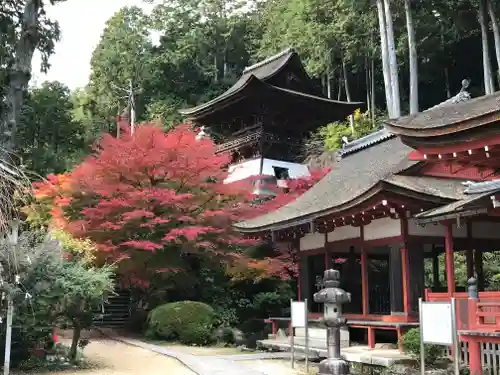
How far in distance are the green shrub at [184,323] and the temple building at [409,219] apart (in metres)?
2.92

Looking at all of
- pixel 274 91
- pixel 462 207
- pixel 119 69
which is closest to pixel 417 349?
pixel 462 207

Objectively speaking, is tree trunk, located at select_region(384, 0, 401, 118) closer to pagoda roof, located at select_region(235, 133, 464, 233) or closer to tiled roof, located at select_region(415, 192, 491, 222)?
pagoda roof, located at select_region(235, 133, 464, 233)

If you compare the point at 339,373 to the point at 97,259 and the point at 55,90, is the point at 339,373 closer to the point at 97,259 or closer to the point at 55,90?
the point at 97,259

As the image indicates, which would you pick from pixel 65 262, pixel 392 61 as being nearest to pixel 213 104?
pixel 392 61

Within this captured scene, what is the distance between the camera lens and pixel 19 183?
6.32 metres

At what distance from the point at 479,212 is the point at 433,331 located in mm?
2489

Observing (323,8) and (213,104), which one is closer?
(213,104)

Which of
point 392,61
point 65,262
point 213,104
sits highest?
point 392,61

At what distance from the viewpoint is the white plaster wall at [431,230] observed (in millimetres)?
12609

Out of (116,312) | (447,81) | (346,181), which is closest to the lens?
(346,181)

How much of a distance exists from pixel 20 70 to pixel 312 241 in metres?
9.13

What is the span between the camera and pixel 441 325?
24.3ft

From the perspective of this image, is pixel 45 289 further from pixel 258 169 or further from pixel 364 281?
→ pixel 258 169

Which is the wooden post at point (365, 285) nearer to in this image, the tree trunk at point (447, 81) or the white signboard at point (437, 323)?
the white signboard at point (437, 323)
